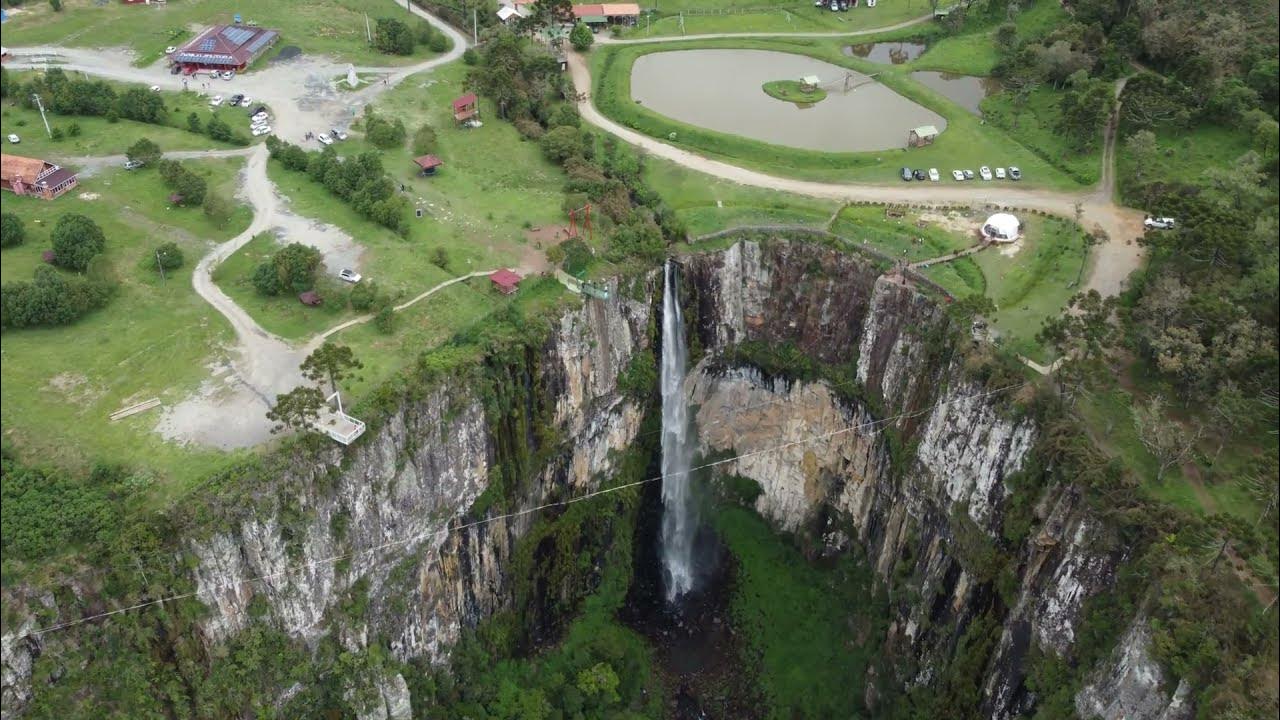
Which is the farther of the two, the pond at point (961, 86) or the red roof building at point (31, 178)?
the pond at point (961, 86)

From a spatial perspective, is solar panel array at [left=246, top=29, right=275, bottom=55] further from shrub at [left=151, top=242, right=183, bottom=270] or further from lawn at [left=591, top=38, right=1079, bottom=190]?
shrub at [left=151, top=242, right=183, bottom=270]

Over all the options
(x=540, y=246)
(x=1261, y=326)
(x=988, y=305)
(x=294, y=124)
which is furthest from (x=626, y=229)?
(x=1261, y=326)

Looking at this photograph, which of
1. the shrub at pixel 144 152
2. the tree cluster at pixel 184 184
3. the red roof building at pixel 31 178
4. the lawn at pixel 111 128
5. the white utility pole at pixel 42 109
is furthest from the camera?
the white utility pole at pixel 42 109

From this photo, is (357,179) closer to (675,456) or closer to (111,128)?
(111,128)

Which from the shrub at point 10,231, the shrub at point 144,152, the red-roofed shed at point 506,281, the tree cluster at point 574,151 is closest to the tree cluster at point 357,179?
the shrub at point 144,152

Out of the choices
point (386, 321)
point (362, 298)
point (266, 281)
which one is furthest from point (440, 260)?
point (266, 281)

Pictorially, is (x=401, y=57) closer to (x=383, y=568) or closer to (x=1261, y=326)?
(x=383, y=568)

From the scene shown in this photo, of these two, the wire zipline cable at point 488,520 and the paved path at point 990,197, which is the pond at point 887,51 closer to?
the paved path at point 990,197
